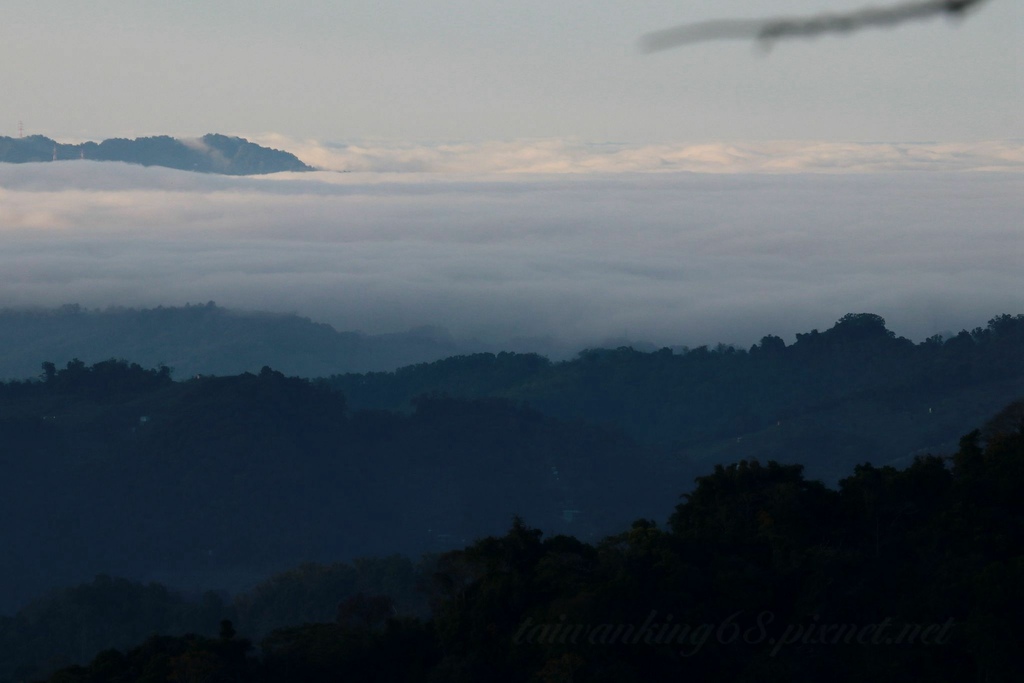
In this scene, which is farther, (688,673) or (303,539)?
(303,539)

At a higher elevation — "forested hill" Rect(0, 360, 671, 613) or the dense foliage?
the dense foliage

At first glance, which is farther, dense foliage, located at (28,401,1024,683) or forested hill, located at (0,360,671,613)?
forested hill, located at (0,360,671,613)

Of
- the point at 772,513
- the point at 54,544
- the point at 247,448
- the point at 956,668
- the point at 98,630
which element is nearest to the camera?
the point at 956,668

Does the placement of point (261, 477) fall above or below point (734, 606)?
below

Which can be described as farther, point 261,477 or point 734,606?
point 261,477

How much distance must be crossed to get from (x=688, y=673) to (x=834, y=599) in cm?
428

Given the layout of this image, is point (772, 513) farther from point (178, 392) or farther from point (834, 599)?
point (178, 392)

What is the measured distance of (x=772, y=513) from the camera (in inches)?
1812

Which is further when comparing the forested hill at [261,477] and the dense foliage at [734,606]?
the forested hill at [261,477]

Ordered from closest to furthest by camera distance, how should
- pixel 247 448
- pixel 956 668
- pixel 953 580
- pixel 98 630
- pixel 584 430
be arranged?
pixel 956 668, pixel 953 580, pixel 98 630, pixel 247 448, pixel 584 430

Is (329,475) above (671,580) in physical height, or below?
below

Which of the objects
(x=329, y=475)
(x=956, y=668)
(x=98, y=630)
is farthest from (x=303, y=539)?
(x=956, y=668)

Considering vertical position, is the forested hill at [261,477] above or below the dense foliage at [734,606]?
below

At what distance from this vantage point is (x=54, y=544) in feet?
486
